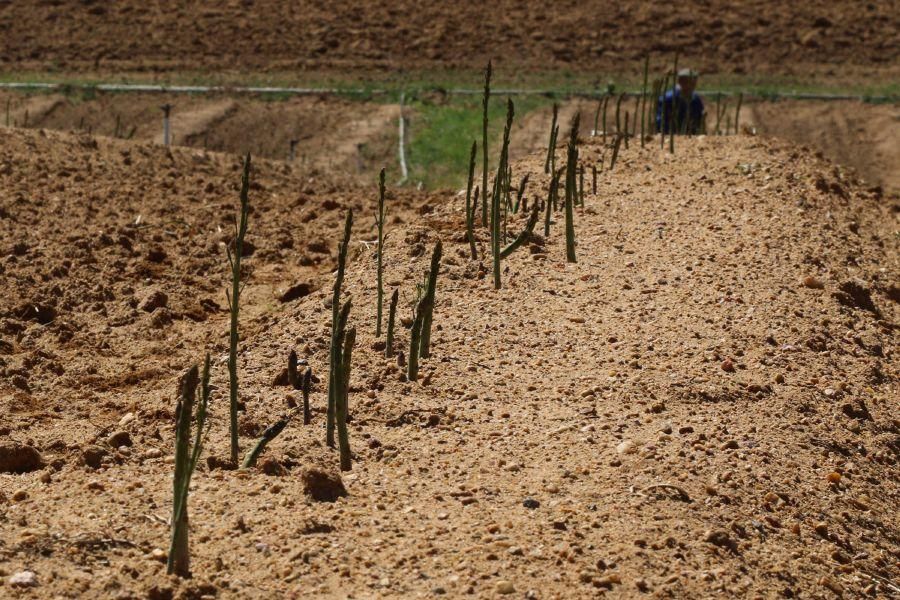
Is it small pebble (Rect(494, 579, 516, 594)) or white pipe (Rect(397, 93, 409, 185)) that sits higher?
small pebble (Rect(494, 579, 516, 594))

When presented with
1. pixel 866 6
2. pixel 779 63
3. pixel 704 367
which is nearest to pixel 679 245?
pixel 704 367

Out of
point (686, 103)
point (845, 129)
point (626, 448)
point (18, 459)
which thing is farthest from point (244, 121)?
point (626, 448)

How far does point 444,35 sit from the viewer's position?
2261 centimetres

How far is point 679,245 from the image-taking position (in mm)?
7594

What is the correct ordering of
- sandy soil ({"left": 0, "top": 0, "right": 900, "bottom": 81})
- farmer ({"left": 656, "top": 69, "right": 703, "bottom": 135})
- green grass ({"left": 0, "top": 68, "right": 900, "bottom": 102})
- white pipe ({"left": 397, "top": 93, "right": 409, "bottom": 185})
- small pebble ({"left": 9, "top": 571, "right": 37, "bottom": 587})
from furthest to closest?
1. sandy soil ({"left": 0, "top": 0, "right": 900, "bottom": 81})
2. green grass ({"left": 0, "top": 68, "right": 900, "bottom": 102})
3. white pipe ({"left": 397, "top": 93, "right": 409, "bottom": 185})
4. farmer ({"left": 656, "top": 69, "right": 703, "bottom": 135})
5. small pebble ({"left": 9, "top": 571, "right": 37, "bottom": 587})

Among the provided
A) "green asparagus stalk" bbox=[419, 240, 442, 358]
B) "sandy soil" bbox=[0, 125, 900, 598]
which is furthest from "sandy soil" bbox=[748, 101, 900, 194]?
A: "green asparagus stalk" bbox=[419, 240, 442, 358]

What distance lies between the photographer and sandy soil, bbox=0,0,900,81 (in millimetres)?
21859

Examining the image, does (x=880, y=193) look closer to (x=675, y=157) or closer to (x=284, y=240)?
(x=675, y=157)

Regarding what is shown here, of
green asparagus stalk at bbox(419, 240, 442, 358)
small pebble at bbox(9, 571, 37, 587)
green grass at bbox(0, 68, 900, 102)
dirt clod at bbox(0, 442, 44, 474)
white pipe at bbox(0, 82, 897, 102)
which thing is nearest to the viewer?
small pebble at bbox(9, 571, 37, 587)

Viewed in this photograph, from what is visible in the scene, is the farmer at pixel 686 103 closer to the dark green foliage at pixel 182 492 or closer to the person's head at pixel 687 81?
the person's head at pixel 687 81

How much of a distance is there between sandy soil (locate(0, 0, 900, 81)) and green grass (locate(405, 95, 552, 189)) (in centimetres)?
239

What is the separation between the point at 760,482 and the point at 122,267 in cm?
424

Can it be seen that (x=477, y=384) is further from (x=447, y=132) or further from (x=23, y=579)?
(x=447, y=132)

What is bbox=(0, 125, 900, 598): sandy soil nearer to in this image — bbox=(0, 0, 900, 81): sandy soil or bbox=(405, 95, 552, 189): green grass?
bbox=(405, 95, 552, 189): green grass
